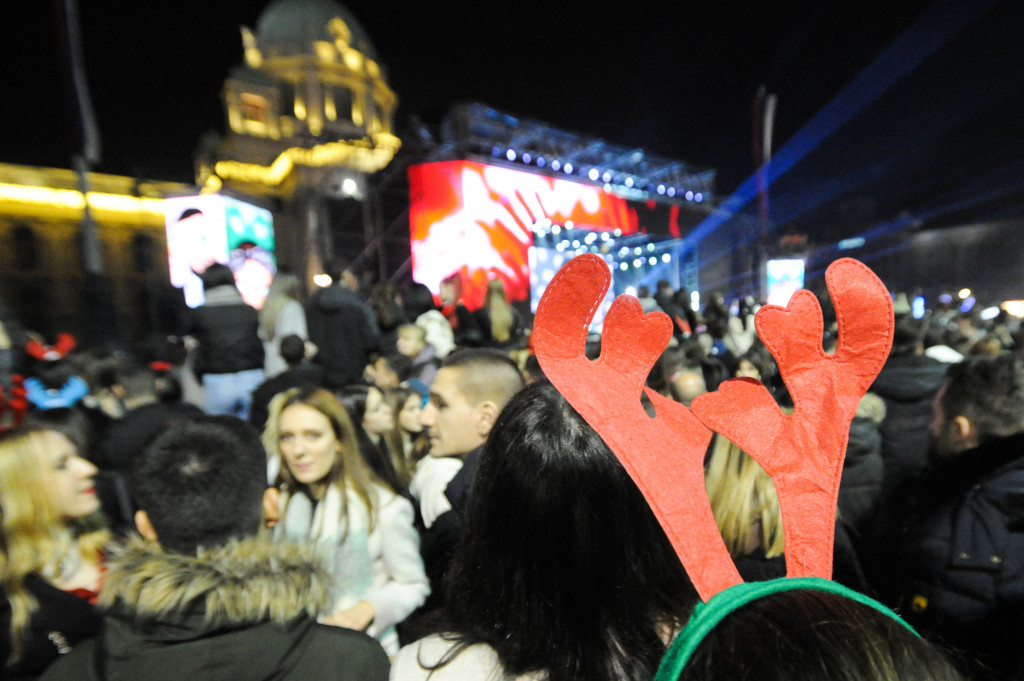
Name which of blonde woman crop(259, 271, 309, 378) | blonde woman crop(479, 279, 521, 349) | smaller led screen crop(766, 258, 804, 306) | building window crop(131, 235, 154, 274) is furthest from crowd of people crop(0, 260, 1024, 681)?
building window crop(131, 235, 154, 274)

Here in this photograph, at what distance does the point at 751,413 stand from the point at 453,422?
64.9 inches

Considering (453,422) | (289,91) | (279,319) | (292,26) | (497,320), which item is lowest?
(453,422)

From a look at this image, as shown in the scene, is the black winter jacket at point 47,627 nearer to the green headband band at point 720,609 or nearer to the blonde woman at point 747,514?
the green headband band at point 720,609

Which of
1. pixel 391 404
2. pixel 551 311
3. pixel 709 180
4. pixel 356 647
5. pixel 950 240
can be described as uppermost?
pixel 709 180

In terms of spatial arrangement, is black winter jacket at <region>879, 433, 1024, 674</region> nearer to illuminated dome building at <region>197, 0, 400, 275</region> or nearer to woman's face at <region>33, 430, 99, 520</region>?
woman's face at <region>33, 430, 99, 520</region>

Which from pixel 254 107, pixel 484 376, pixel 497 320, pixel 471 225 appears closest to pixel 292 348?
pixel 497 320

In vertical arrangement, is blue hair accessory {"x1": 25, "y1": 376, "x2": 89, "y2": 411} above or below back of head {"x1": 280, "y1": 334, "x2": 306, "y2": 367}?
below

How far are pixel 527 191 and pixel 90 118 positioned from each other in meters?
9.61

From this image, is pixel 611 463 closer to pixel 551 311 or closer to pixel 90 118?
pixel 551 311

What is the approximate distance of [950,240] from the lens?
78.9ft

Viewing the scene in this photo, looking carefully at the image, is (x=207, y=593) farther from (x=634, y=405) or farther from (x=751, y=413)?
(x=751, y=413)

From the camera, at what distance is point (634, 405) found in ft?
2.85

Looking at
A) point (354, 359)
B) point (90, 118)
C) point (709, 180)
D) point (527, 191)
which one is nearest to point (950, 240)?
point (709, 180)

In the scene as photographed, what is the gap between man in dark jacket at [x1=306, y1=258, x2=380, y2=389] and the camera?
4555 millimetres
